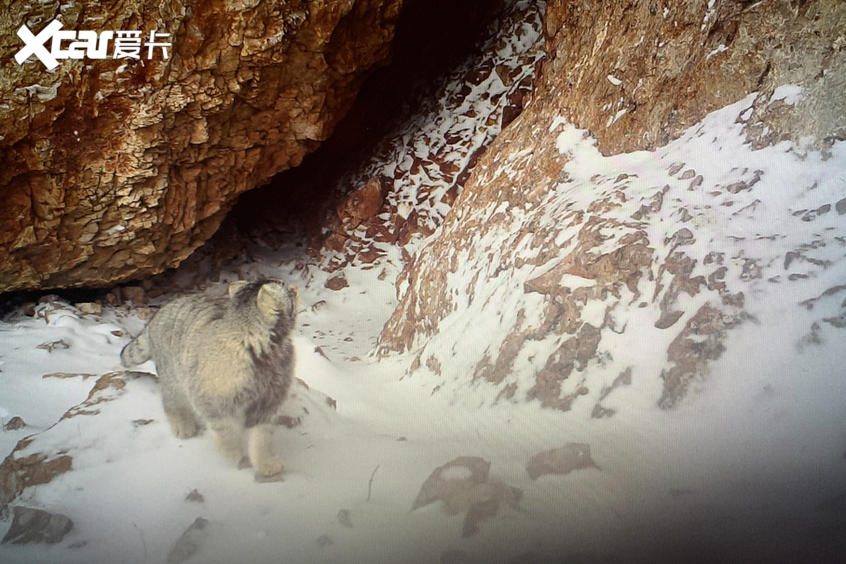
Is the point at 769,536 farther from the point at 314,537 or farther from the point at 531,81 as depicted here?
the point at 531,81

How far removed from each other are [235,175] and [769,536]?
9.89ft

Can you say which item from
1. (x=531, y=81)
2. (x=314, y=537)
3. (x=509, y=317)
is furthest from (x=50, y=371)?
(x=531, y=81)

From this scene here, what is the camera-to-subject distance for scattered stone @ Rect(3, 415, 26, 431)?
1.53 meters

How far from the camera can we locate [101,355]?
6.75 ft

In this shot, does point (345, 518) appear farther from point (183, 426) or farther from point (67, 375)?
point (67, 375)

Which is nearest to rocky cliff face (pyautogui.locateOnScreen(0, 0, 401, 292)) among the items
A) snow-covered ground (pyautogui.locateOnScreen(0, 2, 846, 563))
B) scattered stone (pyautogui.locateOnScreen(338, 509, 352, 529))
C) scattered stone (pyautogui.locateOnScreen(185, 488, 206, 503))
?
snow-covered ground (pyautogui.locateOnScreen(0, 2, 846, 563))

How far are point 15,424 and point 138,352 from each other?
0.35 m

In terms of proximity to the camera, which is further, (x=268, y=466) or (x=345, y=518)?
(x=268, y=466)

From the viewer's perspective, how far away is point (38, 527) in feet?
3.52

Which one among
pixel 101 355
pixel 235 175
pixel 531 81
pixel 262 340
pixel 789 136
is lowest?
pixel 101 355

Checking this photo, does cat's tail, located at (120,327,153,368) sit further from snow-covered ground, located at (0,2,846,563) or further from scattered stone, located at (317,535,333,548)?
scattered stone, located at (317,535,333,548)

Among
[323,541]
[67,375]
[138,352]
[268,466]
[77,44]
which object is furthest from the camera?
[77,44]

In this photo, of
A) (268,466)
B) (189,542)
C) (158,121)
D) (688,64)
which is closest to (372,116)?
(158,121)

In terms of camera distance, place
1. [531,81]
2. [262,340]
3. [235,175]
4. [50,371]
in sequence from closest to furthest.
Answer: [262,340] < [50,371] < [235,175] < [531,81]
